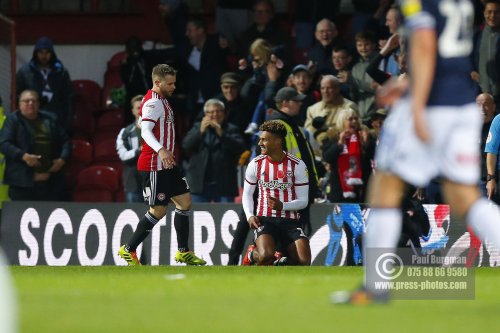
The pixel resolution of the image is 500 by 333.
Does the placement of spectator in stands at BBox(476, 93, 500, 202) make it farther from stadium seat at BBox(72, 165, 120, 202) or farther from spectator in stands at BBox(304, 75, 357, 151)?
stadium seat at BBox(72, 165, 120, 202)

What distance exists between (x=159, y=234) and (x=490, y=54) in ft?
15.0

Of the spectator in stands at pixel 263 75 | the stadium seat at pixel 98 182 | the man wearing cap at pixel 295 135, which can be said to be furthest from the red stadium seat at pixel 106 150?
the man wearing cap at pixel 295 135

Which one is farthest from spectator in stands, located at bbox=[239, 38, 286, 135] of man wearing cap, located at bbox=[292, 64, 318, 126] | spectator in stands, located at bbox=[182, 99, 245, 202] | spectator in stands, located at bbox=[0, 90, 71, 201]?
spectator in stands, located at bbox=[0, 90, 71, 201]

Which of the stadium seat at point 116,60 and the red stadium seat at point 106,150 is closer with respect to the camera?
the red stadium seat at point 106,150

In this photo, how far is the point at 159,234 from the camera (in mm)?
16016

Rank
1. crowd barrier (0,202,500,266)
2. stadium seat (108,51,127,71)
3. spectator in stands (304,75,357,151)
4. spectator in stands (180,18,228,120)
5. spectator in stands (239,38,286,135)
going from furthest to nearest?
stadium seat (108,51,127,71) < spectator in stands (180,18,228,120) < spectator in stands (239,38,286,135) < spectator in stands (304,75,357,151) < crowd barrier (0,202,500,266)

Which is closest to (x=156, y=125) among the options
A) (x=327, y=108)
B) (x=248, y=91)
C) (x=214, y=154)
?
(x=214, y=154)

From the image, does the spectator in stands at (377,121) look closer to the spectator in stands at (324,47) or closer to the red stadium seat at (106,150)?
the spectator in stands at (324,47)

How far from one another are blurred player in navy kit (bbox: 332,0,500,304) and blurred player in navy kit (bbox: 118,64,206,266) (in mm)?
5758

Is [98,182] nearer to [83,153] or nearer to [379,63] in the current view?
[83,153]

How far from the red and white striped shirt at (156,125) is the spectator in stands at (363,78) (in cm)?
379

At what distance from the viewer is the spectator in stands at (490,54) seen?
1623 centimetres

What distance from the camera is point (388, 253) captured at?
28.3 ft

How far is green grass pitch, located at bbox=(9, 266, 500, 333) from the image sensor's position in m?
6.81
